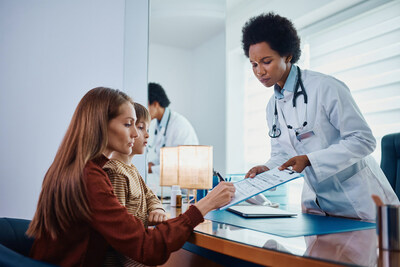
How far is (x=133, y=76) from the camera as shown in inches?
82.0

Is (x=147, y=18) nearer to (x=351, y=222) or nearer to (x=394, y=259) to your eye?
(x=351, y=222)

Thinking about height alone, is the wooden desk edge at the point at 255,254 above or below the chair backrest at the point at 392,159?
below

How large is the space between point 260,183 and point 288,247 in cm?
38

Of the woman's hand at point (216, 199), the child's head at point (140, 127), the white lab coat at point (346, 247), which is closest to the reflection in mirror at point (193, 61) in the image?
the child's head at point (140, 127)

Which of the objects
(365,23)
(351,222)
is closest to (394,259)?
(351,222)

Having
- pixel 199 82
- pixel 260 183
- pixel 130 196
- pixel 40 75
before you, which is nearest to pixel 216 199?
pixel 260 183

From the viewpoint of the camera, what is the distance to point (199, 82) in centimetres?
241

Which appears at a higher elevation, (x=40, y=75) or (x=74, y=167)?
(x=40, y=75)

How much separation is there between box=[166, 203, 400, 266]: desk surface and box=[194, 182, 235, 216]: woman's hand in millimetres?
66

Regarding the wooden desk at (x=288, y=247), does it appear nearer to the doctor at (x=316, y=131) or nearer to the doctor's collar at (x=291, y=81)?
the doctor at (x=316, y=131)

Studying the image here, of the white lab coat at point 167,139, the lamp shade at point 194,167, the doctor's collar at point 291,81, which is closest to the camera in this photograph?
the doctor's collar at point 291,81

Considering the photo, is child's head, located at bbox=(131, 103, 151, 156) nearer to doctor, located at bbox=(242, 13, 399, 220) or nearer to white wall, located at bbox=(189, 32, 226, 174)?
doctor, located at bbox=(242, 13, 399, 220)

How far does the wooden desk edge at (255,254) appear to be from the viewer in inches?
26.9

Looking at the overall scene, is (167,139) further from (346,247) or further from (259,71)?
(346,247)
